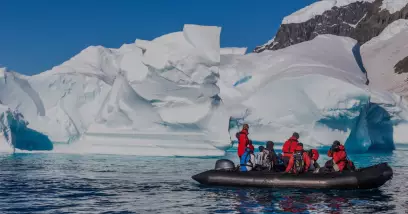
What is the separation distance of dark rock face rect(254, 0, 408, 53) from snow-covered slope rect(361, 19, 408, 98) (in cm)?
488

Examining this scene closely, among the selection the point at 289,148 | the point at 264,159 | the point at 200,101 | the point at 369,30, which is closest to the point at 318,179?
the point at 289,148

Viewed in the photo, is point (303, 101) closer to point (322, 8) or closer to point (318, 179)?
point (318, 179)

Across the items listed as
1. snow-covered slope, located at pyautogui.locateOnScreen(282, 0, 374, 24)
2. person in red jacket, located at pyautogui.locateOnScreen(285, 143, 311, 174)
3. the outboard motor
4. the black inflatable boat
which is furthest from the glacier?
snow-covered slope, located at pyautogui.locateOnScreen(282, 0, 374, 24)

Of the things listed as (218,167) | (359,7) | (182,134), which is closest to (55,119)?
(182,134)

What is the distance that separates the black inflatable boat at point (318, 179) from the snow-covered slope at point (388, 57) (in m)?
43.2

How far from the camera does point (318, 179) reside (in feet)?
44.3

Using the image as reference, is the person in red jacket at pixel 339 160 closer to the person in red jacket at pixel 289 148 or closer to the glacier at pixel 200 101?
the person in red jacket at pixel 289 148

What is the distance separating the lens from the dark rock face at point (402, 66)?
2477 inches

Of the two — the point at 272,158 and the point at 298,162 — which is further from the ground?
the point at 272,158

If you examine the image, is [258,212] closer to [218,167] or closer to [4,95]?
[218,167]

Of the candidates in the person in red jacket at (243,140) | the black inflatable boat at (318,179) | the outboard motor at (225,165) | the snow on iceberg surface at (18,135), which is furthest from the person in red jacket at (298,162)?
the snow on iceberg surface at (18,135)

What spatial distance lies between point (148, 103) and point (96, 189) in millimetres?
13567

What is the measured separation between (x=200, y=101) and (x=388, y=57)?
160 feet

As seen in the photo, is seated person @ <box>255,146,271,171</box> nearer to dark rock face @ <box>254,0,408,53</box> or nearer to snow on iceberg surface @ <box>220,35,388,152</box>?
snow on iceberg surface @ <box>220,35,388,152</box>
